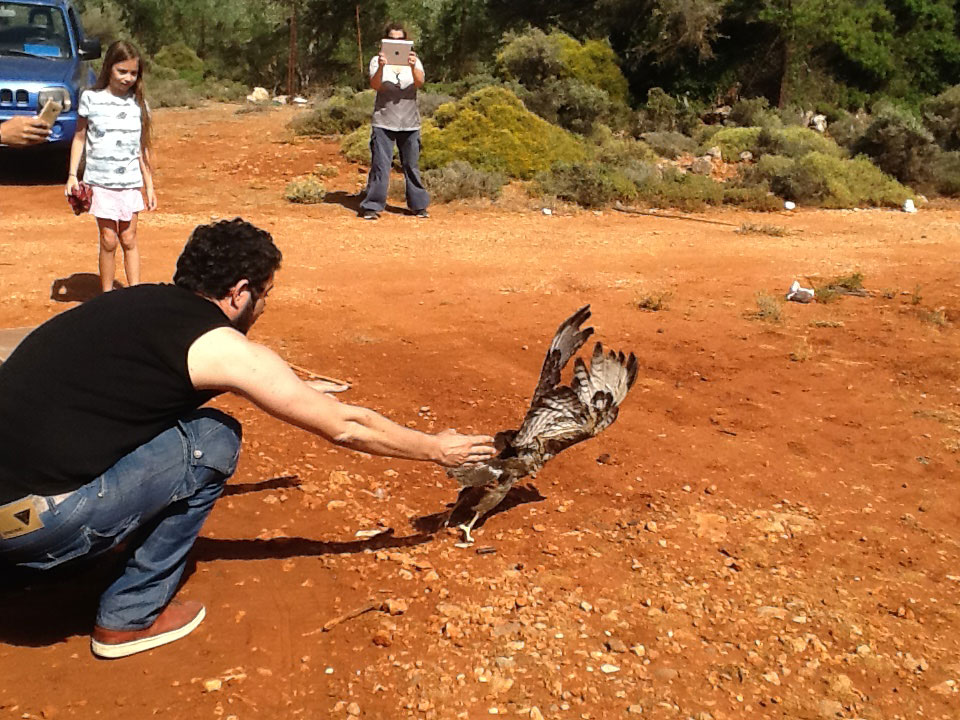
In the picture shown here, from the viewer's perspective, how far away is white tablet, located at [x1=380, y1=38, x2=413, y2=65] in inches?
392

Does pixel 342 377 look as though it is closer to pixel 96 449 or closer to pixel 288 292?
pixel 288 292

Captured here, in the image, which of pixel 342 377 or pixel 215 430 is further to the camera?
pixel 342 377

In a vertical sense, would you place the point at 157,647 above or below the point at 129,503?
below

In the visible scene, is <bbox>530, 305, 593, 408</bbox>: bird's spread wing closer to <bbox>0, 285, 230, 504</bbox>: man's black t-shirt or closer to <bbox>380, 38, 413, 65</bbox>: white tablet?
<bbox>0, 285, 230, 504</bbox>: man's black t-shirt

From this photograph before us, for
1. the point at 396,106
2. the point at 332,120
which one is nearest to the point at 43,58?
the point at 396,106

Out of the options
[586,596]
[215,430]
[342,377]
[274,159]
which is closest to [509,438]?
[586,596]

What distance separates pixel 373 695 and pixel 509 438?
1150 millimetres

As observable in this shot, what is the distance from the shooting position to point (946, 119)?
1703cm

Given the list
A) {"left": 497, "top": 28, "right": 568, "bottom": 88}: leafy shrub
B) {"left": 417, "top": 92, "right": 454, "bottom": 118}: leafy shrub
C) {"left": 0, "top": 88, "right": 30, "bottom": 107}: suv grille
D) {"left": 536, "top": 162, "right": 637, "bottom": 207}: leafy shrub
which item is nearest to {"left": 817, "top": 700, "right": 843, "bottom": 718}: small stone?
{"left": 536, "top": 162, "right": 637, "bottom": 207}: leafy shrub

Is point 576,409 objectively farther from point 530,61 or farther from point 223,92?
point 223,92

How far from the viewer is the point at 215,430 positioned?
2859 millimetres

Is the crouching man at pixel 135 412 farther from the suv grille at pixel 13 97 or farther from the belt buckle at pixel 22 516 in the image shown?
the suv grille at pixel 13 97

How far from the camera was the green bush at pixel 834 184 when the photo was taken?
43.2 ft

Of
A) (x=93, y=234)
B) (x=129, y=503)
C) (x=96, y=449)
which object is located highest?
(x=96, y=449)
